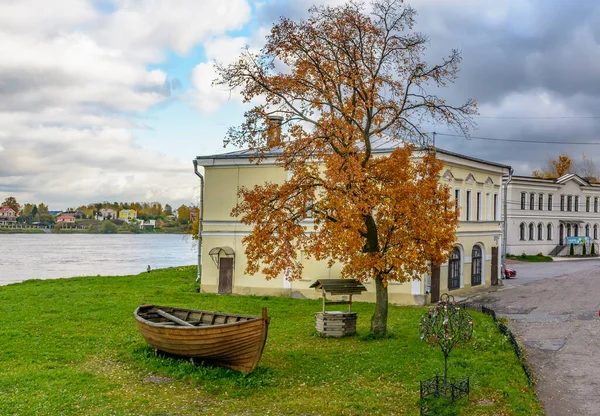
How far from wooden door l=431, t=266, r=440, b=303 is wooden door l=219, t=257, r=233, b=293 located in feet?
34.7

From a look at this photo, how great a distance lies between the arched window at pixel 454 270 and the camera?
31516mm

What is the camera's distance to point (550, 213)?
64.6m

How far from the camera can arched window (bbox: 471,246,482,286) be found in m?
34.1

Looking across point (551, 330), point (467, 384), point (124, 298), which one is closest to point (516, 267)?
point (551, 330)

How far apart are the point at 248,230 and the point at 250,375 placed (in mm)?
17649

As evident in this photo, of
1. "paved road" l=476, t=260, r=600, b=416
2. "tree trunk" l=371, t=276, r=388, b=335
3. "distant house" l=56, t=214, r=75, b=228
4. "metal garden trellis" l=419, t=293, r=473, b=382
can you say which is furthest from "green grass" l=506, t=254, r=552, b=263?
"distant house" l=56, t=214, r=75, b=228

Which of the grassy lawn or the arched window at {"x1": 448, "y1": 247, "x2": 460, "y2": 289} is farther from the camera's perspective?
the arched window at {"x1": 448, "y1": 247, "x2": 460, "y2": 289}

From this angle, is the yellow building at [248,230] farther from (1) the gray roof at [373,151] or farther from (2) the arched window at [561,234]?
(2) the arched window at [561,234]

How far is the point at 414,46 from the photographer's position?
739 inches

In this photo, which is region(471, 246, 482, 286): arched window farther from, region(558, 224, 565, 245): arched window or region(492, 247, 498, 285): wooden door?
region(558, 224, 565, 245): arched window

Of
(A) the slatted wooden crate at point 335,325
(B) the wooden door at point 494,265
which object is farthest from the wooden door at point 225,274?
(B) the wooden door at point 494,265

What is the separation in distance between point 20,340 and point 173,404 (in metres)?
8.39

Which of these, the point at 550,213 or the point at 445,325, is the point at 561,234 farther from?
the point at 445,325

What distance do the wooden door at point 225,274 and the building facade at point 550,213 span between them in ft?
124
